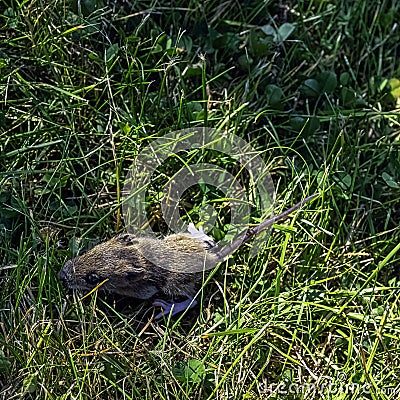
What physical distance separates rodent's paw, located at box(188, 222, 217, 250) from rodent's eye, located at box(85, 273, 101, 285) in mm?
590

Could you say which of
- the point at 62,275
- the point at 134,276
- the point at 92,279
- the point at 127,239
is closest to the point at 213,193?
the point at 127,239

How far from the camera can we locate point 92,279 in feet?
11.9

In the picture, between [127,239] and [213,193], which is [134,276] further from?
[213,193]

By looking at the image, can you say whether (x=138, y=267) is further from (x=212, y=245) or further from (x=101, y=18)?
(x=101, y=18)

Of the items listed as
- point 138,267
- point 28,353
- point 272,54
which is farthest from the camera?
point 272,54

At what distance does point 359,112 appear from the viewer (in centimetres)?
434

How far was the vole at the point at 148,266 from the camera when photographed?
11.9 ft

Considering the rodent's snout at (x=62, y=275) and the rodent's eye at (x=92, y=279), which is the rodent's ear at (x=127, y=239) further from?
the rodent's snout at (x=62, y=275)

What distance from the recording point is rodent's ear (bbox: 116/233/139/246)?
12.3 feet

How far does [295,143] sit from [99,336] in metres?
1.73

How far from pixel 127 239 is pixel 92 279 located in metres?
0.29

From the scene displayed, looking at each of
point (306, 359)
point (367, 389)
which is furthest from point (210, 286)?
point (367, 389)

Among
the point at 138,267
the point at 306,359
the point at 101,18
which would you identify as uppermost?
the point at 101,18

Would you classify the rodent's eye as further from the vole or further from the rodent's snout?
the rodent's snout
